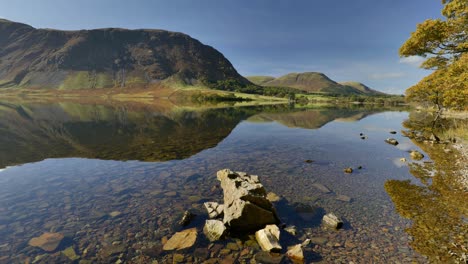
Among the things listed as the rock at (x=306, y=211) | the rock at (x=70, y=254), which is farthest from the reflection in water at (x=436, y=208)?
the rock at (x=70, y=254)

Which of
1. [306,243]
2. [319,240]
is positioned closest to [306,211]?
[319,240]

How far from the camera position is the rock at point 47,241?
10703mm

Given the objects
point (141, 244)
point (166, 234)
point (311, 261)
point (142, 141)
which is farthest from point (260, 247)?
point (142, 141)

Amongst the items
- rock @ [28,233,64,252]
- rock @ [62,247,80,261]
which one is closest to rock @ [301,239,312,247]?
rock @ [62,247,80,261]

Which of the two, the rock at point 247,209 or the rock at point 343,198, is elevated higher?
the rock at point 247,209

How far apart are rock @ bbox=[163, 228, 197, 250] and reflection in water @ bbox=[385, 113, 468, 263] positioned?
10671 millimetres

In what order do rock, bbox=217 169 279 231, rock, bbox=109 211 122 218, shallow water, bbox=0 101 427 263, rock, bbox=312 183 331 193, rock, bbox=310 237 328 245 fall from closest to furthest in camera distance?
1. shallow water, bbox=0 101 427 263
2. rock, bbox=310 237 328 245
3. rock, bbox=217 169 279 231
4. rock, bbox=109 211 122 218
5. rock, bbox=312 183 331 193

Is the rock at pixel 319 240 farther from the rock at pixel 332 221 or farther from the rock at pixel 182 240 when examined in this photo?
the rock at pixel 182 240

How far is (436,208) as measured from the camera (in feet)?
44.9

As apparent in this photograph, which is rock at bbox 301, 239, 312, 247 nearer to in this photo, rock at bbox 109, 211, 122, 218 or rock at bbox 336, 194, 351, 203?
rock at bbox 336, 194, 351, 203

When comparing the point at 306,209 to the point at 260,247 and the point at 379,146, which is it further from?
the point at 379,146

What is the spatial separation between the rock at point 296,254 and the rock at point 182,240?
4.62m

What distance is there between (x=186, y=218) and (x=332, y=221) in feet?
27.1

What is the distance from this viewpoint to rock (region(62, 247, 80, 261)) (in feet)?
33.0
